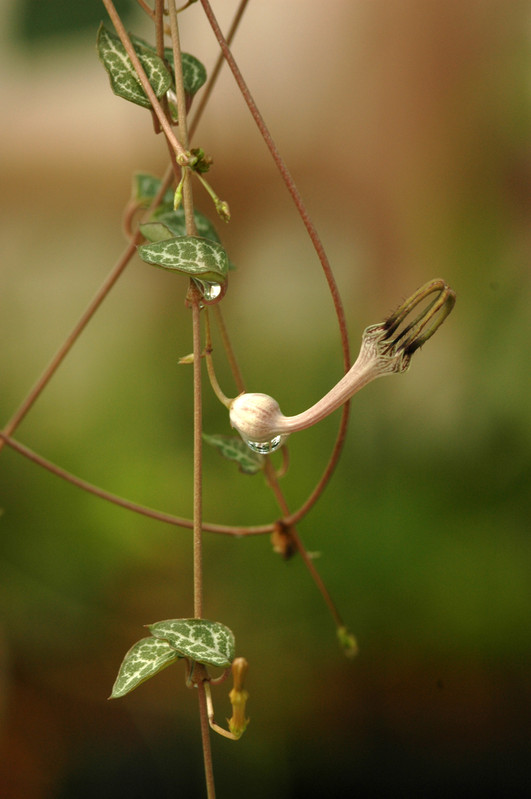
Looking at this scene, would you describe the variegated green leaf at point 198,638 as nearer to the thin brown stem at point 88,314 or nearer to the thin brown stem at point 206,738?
the thin brown stem at point 206,738

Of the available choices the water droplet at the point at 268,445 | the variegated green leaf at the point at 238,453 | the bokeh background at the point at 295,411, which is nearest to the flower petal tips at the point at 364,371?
the water droplet at the point at 268,445

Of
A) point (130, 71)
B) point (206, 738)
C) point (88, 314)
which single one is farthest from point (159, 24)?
point (206, 738)

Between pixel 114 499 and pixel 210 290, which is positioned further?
pixel 114 499

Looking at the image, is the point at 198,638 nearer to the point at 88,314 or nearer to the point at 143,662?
the point at 143,662

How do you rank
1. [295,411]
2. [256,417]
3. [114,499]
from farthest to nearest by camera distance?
[295,411] → [114,499] → [256,417]

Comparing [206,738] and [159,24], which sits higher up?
[159,24]

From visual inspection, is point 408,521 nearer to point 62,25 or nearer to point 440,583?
point 440,583
